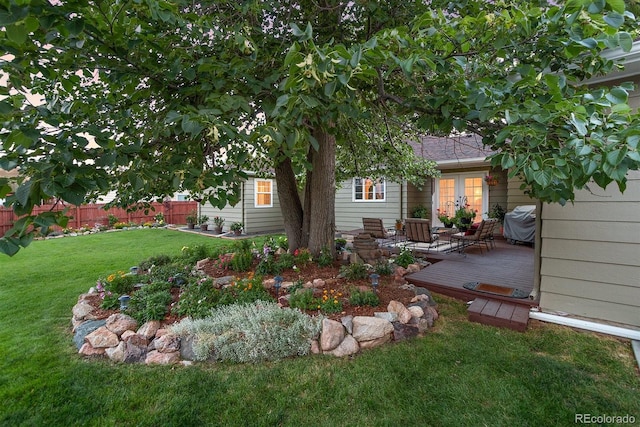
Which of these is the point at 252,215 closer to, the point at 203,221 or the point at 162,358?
the point at 203,221

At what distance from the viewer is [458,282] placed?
15.9 ft

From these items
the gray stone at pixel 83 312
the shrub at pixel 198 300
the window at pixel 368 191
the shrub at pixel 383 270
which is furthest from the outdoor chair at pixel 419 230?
the gray stone at pixel 83 312

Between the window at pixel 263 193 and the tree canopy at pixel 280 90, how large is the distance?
9363mm

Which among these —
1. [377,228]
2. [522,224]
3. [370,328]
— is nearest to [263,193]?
[377,228]

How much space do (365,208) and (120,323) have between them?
961 cm

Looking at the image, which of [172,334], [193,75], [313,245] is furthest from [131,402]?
[313,245]

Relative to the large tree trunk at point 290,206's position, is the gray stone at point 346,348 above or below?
below

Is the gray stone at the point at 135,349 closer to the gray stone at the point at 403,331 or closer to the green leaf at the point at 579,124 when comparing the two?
the gray stone at the point at 403,331

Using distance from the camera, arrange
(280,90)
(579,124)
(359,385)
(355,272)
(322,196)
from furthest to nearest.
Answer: (322,196) < (355,272) < (359,385) < (280,90) < (579,124)

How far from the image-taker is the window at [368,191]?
38.1ft

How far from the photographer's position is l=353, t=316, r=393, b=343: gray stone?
3.20 metres

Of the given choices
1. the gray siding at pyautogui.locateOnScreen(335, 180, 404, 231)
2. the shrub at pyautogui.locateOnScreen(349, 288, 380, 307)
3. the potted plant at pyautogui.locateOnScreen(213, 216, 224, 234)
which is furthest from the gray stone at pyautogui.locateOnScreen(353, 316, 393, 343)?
the potted plant at pyautogui.locateOnScreen(213, 216, 224, 234)

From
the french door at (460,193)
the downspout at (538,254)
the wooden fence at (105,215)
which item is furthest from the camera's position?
the wooden fence at (105,215)

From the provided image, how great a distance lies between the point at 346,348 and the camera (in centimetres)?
310
